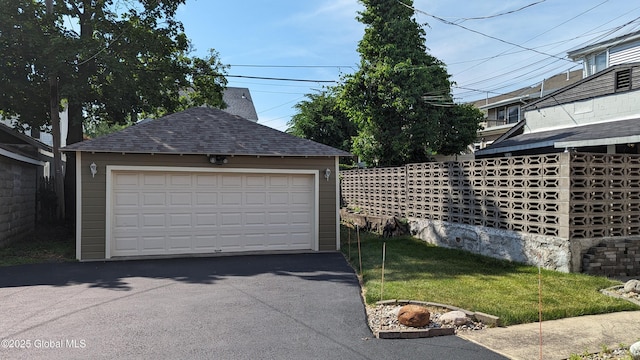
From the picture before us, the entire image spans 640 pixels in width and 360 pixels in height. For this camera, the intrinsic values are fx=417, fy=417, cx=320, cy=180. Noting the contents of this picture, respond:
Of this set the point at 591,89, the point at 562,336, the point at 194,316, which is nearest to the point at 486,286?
the point at 562,336

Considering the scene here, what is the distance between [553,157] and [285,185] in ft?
20.3

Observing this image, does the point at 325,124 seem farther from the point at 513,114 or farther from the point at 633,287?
the point at 633,287

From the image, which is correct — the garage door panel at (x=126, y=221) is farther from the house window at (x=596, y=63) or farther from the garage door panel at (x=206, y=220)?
the house window at (x=596, y=63)

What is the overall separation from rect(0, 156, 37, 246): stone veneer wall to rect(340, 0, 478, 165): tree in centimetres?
1060

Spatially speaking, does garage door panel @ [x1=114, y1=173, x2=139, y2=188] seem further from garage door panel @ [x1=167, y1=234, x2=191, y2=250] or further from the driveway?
the driveway

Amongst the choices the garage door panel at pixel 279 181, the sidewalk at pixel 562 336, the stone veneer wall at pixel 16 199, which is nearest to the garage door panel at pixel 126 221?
the garage door panel at pixel 279 181

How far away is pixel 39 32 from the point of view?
12500mm

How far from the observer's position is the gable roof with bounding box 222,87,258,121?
111 ft

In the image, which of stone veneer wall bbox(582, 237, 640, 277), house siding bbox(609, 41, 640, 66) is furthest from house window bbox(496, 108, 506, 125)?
stone veneer wall bbox(582, 237, 640, 277)

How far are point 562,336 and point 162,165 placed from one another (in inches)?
343

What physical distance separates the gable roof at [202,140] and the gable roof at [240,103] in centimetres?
2206

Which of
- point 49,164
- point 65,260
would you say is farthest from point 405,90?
point 49,164

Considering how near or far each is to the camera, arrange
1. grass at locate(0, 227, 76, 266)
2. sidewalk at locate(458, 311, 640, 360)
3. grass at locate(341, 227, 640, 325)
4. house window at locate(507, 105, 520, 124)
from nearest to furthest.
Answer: sidewalk at locate(458, 311, 640, 360)
grass at locate(341, 227, 640, 325)
grass at locate(0, 227, 76, 266)
house window at locate(507, 105, 520, 124)

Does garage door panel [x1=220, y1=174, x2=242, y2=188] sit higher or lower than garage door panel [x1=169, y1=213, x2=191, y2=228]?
higher
